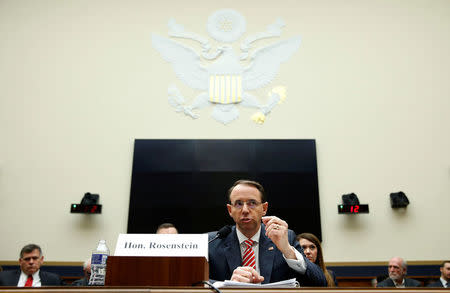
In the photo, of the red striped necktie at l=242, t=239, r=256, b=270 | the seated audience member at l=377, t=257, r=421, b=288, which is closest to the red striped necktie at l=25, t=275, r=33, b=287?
the red striped necktie at l=242, t=239, r=256, b=270

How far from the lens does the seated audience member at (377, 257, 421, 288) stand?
4719 mm

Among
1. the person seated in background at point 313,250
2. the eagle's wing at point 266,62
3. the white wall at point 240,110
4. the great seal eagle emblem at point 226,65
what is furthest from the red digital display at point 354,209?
the person seated in background at point 313,250

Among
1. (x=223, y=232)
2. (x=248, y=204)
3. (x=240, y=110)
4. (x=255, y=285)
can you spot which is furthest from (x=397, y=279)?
(x=255, y=285)

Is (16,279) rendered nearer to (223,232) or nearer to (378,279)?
(223,232)

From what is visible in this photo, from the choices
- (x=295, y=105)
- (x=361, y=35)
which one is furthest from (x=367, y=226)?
(x=361, y=35)

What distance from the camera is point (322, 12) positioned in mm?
7090

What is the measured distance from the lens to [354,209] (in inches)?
230

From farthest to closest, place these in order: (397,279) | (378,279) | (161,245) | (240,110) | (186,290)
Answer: (240,110) < (378,279) < (397,279) < (161,245) < (186,290)

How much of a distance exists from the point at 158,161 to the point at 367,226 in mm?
3235

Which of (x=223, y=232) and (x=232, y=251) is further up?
(x=223, y=232)

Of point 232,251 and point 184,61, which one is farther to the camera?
point 184,61

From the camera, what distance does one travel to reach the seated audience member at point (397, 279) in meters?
4.72

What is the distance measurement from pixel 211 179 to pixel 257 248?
382 centimetres

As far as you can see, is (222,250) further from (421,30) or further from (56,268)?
(421,30)
